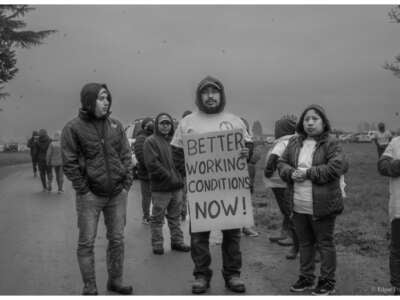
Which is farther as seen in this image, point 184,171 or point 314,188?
point 184,171

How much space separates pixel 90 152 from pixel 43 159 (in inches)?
488

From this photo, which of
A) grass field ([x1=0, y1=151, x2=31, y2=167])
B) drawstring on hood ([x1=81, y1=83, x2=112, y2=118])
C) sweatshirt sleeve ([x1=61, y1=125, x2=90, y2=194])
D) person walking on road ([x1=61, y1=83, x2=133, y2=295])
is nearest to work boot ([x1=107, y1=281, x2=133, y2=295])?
person walking on road ([x1=61, y1=83, x2=133, y2=295])

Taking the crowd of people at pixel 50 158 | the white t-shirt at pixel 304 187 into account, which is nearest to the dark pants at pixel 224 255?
the white t-shirt at pixel 304 187

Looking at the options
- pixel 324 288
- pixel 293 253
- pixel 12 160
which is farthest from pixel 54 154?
pixel 12 160

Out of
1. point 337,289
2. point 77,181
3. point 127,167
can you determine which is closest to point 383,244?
point 337,289

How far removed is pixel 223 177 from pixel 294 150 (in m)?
0.78

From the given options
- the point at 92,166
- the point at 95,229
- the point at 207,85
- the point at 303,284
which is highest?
the point at 207,85

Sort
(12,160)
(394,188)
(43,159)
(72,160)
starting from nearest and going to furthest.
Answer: (72,160)
(394,188)
(43,159)
(12,160)

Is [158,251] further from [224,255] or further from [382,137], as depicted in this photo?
[382,137]

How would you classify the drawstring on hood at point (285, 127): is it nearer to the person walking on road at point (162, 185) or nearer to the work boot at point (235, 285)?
the person walking on road at point (162, 185)

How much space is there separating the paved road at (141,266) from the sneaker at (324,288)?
24 cm

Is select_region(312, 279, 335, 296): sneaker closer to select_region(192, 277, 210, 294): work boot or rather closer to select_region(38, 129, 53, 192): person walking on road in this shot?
select_region(192, 277, 210, 294): work boot

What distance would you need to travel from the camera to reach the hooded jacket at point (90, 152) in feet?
18.4

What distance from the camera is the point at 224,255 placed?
6086 mm
